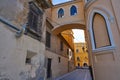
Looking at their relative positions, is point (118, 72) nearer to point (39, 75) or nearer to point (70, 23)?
point (39, 75)

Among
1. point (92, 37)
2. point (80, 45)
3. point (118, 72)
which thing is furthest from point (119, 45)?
point (80, 45)

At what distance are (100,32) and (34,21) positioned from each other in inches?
143

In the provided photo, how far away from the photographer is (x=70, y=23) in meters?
10.7

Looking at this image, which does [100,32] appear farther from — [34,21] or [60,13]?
[60,13]

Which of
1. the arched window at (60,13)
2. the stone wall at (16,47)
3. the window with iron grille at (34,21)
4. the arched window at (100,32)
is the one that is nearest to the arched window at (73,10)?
the arched window at (60,13)

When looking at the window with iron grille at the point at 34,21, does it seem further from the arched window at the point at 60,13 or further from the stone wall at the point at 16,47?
the arched window at the point at 60,13

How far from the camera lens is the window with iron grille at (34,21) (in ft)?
16.8

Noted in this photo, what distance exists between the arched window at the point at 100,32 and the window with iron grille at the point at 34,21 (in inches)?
126

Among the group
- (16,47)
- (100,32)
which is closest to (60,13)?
(100,32)

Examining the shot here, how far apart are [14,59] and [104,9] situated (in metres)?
4.78

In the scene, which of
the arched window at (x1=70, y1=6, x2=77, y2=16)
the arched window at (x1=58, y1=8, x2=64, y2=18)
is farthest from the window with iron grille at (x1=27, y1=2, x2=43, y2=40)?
the arched window at (x1=70, y1=6, x2=77, y2=16)

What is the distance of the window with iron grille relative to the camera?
5.11 m

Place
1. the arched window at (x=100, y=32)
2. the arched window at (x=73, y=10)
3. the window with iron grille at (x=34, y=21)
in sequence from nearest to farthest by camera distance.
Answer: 1. the arched window at (x=100, y=32)
2. the window with iron grille at (x=34, y=21)
3. the arched window at (x=73, y=10)

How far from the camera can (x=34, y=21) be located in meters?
5.62
